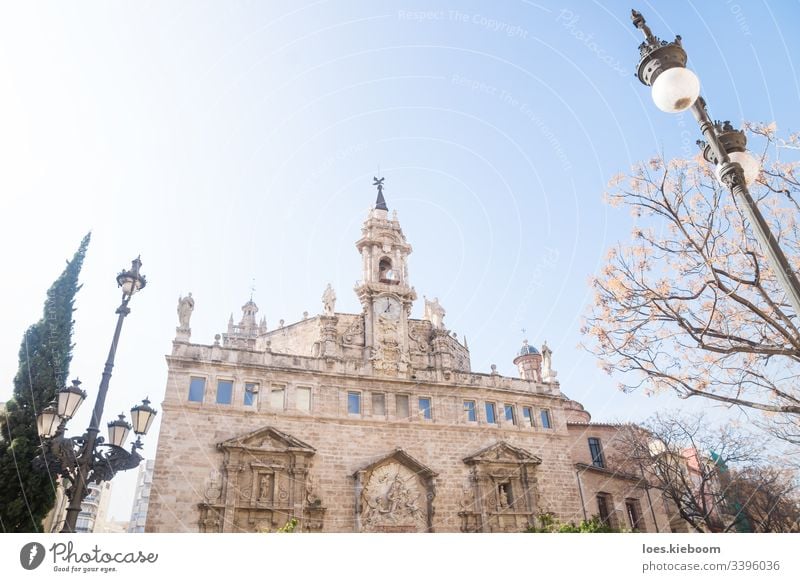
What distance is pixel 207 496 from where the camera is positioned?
70.8ft

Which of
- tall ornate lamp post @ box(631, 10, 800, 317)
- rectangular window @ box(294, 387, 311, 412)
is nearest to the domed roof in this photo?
rectangular window @ box(294, 387, 311, 412)

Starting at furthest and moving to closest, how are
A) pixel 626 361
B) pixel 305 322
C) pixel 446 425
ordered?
pixel 305 322
pixel 446 425
pixel 626 361

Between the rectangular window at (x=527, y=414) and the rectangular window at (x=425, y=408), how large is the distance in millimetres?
5450

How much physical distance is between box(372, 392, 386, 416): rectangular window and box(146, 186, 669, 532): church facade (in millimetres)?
109

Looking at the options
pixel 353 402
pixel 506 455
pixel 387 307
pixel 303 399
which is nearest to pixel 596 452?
pixel 506 455

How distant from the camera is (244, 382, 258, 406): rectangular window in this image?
24062 millimetres

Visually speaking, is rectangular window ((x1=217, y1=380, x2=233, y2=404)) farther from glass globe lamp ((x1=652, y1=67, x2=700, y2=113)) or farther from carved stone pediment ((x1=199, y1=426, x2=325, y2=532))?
glass globe lamp ((x1=652, y1=67, x2=700, y2=113))

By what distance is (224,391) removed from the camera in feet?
78.6

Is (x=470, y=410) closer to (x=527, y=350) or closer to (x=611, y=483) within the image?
(x=611, y=483)

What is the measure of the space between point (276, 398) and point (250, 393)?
1.18 metres
